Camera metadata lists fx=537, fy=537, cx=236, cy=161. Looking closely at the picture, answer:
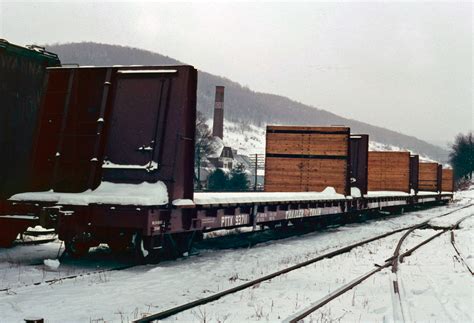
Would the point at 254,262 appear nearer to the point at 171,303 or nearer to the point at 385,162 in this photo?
the point at 171,303

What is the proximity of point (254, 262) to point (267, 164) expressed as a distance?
28.6 feet

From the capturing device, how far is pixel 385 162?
90.7ft

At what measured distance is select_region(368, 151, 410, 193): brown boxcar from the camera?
2722 centimetres

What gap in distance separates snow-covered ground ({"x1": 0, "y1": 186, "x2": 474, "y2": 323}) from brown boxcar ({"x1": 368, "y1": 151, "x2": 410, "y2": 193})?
642 inches

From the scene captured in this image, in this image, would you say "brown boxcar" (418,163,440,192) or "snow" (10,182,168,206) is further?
"brown boxcar" (418,163,440,192)

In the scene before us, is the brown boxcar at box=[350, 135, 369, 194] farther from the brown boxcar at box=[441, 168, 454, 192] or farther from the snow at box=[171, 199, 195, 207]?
the brown boxcar at box=[441, 168, 454, 192]

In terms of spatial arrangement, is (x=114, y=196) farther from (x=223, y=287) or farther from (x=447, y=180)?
(x=447, y=180)

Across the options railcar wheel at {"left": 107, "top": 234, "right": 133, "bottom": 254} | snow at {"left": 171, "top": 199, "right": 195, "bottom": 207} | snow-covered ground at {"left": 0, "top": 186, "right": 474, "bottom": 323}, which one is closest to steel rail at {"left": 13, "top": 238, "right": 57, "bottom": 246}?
snow-covered ground at {"left": 0, "top": 186, "right": 474, "bottom": 323}

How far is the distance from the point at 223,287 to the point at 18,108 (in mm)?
5719

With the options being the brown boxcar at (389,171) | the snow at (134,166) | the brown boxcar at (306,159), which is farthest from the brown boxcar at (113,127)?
the brown boxcar at (389,171)

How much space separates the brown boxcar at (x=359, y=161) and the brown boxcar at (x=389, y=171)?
6.74m

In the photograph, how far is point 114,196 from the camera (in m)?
8.57

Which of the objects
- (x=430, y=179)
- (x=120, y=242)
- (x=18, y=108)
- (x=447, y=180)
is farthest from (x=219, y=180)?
(x=120, y=242)

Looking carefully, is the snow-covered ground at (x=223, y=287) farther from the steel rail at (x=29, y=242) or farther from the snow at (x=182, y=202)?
the snow at (x=182, y=202)
